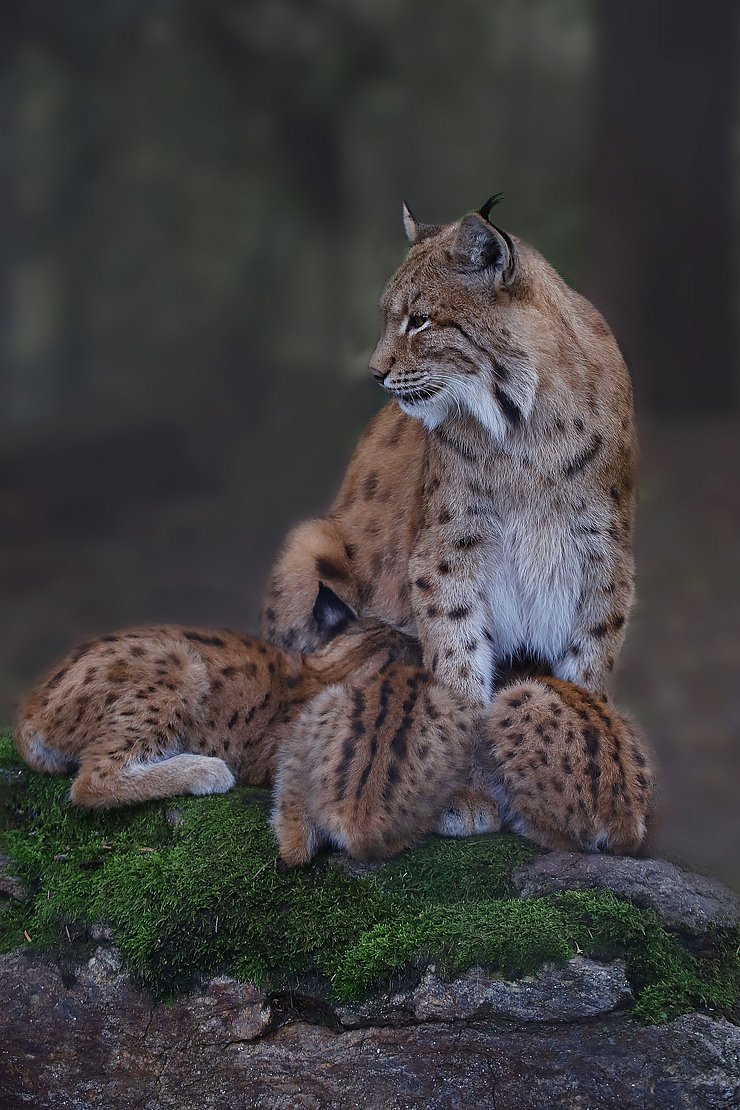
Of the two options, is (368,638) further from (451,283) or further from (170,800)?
(451,283)

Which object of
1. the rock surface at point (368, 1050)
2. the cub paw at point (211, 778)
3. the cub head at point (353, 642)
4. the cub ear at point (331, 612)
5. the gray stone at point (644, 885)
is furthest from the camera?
the cub ear at point (331, 612)

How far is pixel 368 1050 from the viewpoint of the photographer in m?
3.56

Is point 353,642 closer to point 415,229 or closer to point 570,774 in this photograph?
point 570,774

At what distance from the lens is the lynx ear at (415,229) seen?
5.09 meters

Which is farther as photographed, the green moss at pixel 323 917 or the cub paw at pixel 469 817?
the cub paw at pixel 469 817

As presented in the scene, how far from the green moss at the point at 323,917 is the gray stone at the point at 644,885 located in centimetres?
6

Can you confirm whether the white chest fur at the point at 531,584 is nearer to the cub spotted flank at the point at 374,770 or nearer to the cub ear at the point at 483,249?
the cub spotted flank at the point at 374,770

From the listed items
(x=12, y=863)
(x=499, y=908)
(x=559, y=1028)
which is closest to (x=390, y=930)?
(x=499, y=908)

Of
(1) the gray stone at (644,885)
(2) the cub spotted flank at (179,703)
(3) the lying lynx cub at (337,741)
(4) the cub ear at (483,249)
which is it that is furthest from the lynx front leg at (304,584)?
(1) the gray stone at (644,885)

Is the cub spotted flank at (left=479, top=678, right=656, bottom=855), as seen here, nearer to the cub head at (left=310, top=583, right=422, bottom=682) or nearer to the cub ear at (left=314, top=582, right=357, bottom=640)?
the cub head at (left=310, top=583, right=422, bottom=682)

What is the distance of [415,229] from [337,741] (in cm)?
220

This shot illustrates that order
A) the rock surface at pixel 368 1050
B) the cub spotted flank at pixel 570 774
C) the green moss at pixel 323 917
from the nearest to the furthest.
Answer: the rock surface at pixel 368 1050
the green moss at pixel 323 917
the cub spotted flank at pixel 570 774

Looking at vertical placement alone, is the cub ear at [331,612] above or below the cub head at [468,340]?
below

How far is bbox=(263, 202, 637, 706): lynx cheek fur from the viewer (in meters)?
4.65
